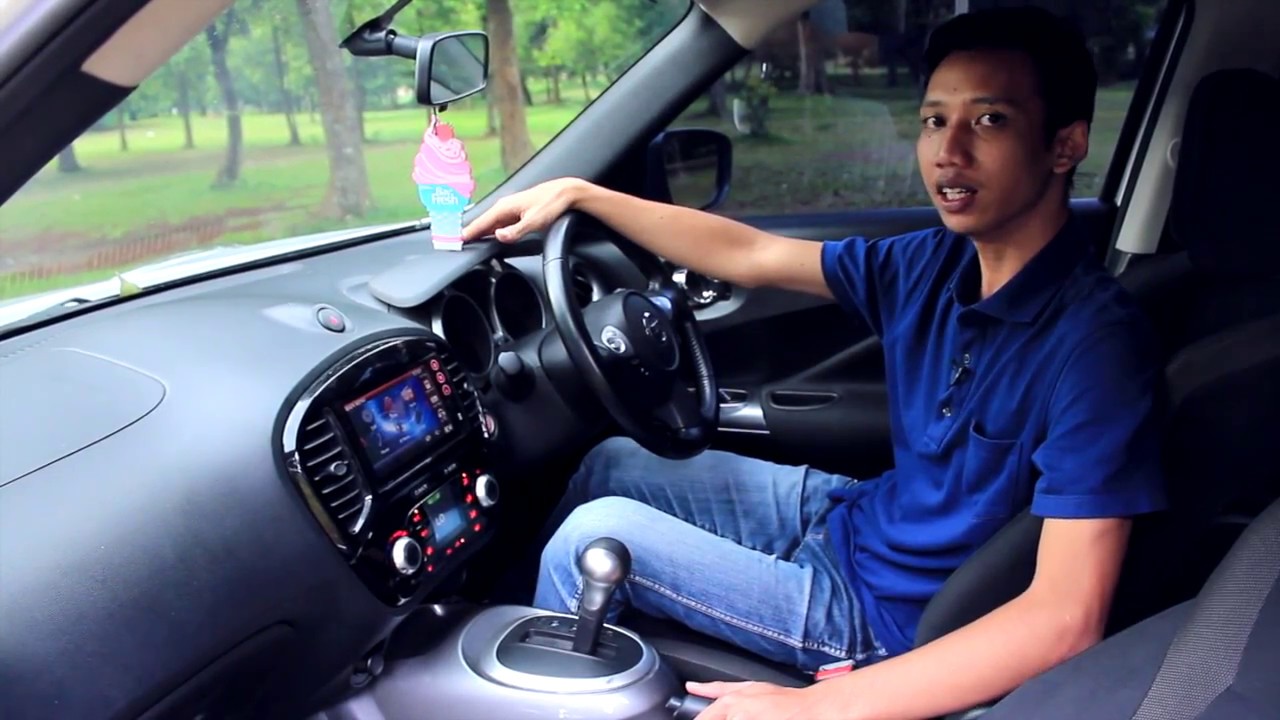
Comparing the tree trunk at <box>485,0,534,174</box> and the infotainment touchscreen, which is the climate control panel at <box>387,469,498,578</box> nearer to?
the infotainment touchscreen

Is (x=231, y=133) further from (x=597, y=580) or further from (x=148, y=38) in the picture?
(x=148, y=38)

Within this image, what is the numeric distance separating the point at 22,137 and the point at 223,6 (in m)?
0.18

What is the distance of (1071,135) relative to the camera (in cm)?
175

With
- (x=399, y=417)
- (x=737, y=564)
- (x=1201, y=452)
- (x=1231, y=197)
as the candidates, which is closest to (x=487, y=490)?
(x=399, y=417)

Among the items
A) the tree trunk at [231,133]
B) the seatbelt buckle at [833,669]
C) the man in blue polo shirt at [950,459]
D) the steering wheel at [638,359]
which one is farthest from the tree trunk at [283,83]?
the seatbelt buckle at [833,669]

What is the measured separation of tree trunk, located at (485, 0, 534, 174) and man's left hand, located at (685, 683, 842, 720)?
144 cm

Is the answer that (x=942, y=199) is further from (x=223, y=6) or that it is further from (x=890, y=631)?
(x=223, y=6)

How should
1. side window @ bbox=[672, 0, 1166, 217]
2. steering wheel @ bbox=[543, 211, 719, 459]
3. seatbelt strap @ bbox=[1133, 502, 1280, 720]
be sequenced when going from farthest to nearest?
side window @ bbox=[672, 0, 1166, 217] → steering wheel @ bbox=[543, 211, 719, 459] → seatbelt strap @ bbox=[1133, 502, 1280, 720]

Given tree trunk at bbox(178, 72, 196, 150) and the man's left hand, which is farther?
tree trunk at bbox(178, 72, 196, 150)

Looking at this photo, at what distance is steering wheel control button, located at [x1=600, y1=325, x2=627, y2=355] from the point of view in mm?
2098

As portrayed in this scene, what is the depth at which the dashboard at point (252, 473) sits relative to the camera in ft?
4.59

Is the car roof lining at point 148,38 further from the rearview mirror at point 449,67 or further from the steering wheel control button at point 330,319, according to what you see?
the rearview mirror at point 449,67

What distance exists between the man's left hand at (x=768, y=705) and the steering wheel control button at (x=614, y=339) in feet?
2.31

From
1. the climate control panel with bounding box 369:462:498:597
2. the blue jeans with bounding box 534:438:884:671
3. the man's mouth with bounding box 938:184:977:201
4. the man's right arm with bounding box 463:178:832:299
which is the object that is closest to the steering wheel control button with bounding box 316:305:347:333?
the climate control panel with bounding box 369:462:498:597
